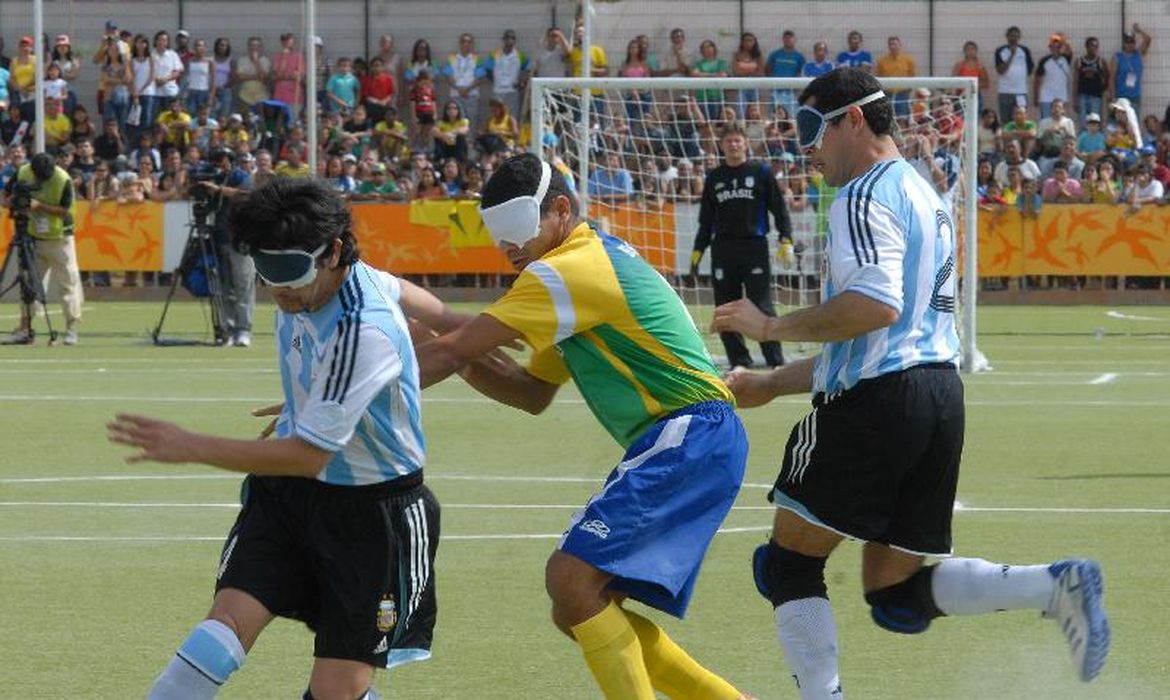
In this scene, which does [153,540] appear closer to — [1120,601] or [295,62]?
[1120,601]

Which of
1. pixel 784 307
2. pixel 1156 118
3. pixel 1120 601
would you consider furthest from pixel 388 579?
pixel 1156 118

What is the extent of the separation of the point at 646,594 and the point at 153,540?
5.18m

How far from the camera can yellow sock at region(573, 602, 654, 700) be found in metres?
6.41

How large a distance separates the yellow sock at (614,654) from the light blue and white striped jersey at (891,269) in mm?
1115

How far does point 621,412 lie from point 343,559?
1.03 m

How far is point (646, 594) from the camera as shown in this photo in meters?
6.49

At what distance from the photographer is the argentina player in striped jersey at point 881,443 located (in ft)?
22.5

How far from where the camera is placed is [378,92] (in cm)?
3516

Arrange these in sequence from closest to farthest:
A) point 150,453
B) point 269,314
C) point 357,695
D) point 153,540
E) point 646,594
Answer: point 150,453, point 357,695, point 646,594, point 153,540, point 269,314

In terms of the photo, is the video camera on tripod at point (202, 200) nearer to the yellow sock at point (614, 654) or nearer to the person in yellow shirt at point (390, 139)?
the person in yellow shirt at point (390, 139)

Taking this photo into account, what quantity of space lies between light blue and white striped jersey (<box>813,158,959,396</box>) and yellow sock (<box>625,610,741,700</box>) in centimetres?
99

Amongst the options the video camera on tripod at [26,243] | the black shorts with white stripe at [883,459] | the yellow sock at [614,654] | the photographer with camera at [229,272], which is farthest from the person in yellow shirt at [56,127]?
the yellow sock at [614,654]

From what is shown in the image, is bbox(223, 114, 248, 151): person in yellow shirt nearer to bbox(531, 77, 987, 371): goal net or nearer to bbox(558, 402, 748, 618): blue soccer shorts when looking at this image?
bbox(531, 77, 987, 371): goal net

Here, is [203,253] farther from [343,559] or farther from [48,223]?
[343,559]
